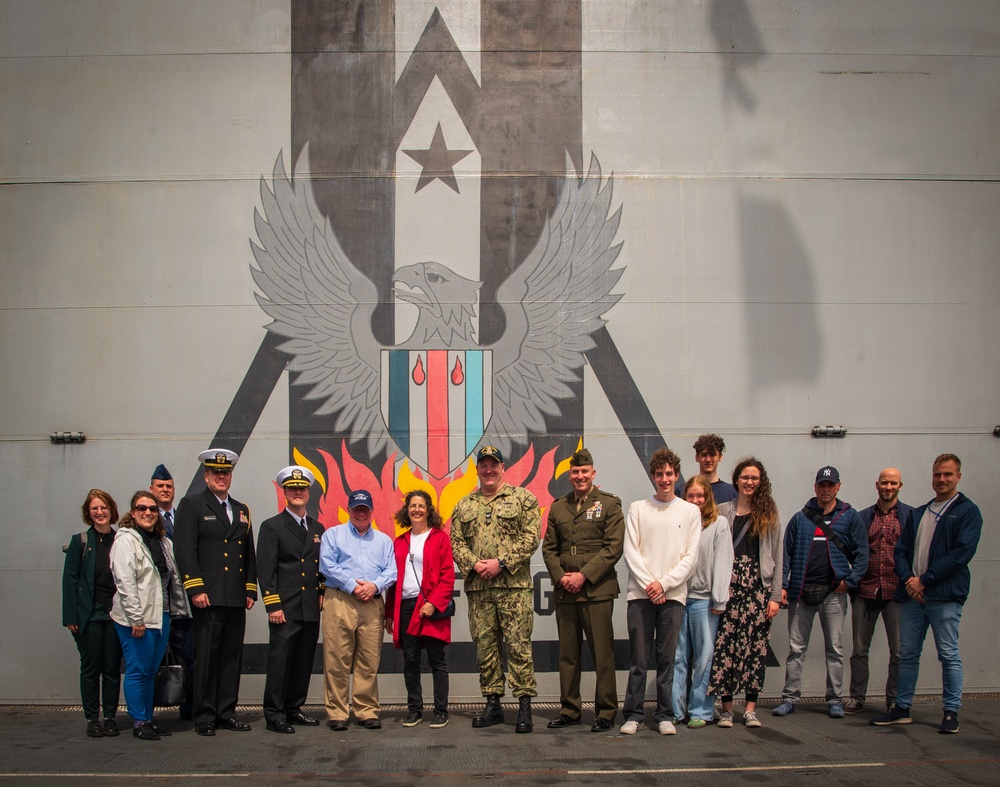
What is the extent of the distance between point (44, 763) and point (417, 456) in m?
3.02

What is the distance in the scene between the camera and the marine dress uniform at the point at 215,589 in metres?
6.31

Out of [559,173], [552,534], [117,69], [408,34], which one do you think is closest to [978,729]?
[552,534]

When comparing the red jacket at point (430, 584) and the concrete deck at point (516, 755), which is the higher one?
the red jacket at point (430, 584)

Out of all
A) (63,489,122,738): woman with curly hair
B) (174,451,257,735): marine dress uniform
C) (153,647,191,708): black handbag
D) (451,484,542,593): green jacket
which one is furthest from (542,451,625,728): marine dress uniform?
(63,489,122,738): woman with curly hair

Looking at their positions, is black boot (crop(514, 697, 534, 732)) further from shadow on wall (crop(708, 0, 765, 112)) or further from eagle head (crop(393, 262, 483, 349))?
shadow on wall (crop(708, 0, 765, 112))

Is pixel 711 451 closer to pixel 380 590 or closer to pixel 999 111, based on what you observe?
pixel 380 590

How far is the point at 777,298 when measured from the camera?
24.8 feet

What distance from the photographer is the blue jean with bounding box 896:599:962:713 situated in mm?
6242

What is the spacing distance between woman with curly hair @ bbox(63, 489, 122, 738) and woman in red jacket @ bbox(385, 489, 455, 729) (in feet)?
5.57

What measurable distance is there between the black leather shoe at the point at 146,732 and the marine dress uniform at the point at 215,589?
25 centimetres

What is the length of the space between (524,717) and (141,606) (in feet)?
7.84

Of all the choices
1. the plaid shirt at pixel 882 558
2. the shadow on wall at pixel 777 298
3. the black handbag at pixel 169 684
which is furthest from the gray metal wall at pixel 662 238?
the black handbag at pixel 169 684

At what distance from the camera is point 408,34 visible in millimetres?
7570

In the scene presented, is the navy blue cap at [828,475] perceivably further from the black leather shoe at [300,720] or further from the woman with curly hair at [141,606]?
the woman with curly hair at [141,606]
